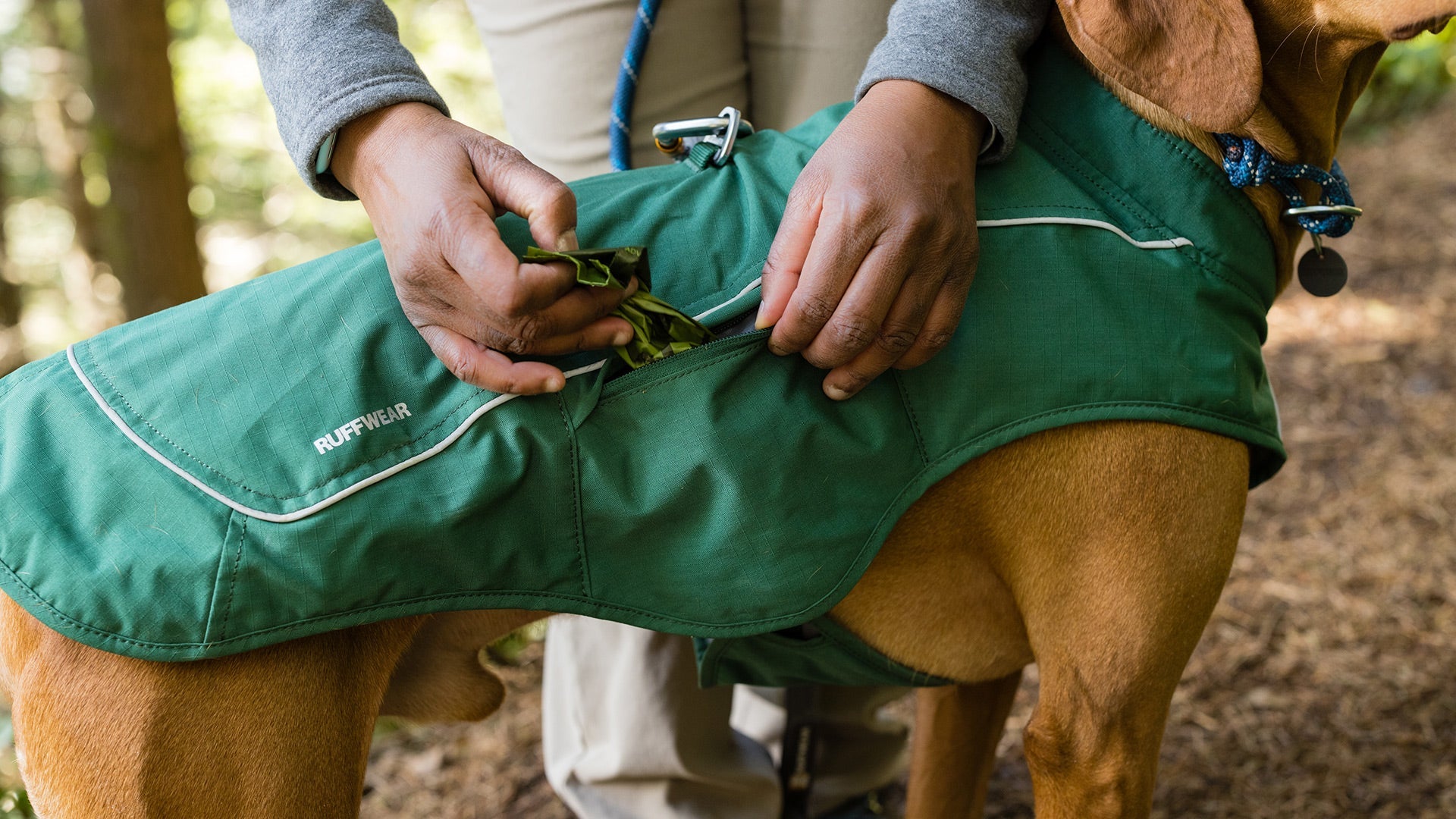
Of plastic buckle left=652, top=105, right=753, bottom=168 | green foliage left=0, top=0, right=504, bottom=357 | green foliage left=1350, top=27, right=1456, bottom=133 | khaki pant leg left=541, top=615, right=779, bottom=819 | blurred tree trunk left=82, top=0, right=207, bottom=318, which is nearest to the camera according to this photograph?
plastic buckle left=652, top=105, right=753, bottom=168

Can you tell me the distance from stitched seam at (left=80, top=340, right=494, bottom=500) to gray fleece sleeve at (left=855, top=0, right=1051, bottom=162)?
618 millimetres

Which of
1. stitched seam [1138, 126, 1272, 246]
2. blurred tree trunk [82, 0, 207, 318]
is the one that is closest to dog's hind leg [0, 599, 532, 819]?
stitched seam [1138, 126, 1272, 246]

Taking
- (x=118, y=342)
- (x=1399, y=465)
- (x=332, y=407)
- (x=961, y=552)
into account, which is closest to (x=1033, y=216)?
(x=961, y=552)

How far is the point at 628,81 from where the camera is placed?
159 cm

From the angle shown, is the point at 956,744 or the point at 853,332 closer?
the point at 853,332

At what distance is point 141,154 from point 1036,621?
3487 mm

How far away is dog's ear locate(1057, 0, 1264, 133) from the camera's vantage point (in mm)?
1185

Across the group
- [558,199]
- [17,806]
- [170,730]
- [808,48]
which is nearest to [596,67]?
[808,48]

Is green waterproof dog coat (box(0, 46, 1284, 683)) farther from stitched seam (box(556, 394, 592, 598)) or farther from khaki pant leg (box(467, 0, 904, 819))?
khaki pant leg (box(467, 0, 904, 819))

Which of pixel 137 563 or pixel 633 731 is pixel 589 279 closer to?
pixel 137 563

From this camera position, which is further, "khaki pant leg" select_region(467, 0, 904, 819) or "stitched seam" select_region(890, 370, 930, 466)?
"khaki pant leg" select_region(467, 0, 904, 819)

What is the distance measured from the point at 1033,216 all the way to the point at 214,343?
930 millimetres

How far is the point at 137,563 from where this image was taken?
1.06 meters

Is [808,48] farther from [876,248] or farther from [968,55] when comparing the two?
[876,248]
